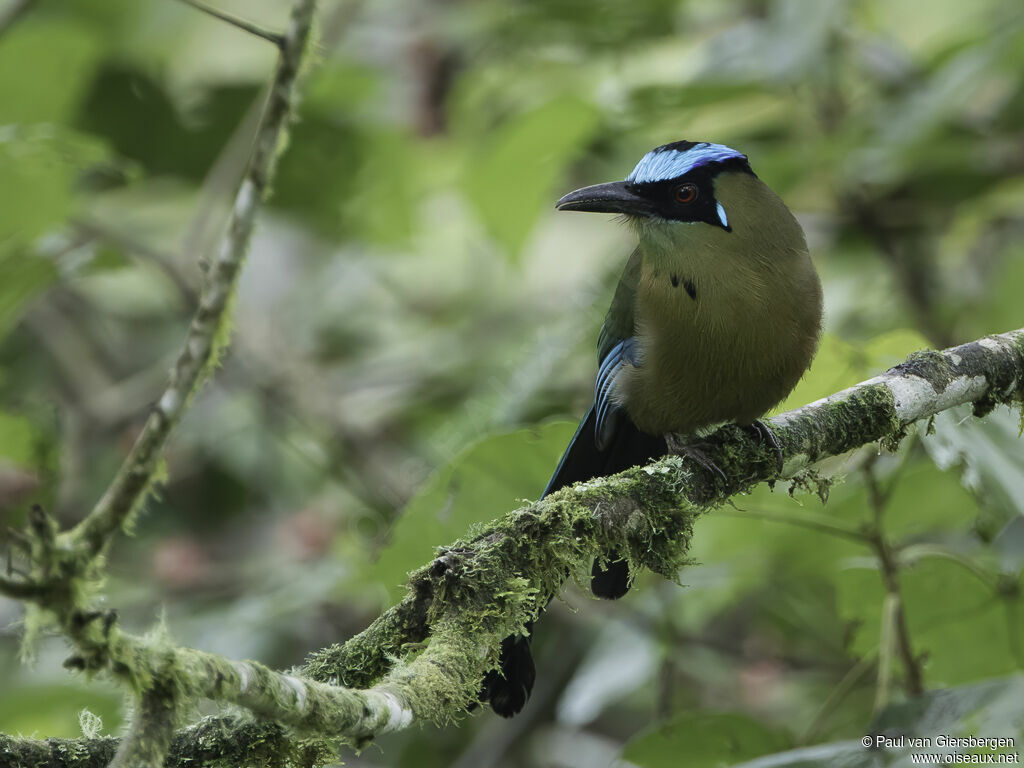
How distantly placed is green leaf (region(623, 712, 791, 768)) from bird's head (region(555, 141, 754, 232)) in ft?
4.23

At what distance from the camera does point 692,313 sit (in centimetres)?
278

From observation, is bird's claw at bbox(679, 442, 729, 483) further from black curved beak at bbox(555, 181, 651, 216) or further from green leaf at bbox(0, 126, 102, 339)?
green leaf at bbox(0, 126, 102, 339)

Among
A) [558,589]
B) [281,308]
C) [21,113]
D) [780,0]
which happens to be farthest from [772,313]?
[281,308]

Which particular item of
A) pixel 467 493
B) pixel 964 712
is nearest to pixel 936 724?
pixel 964 712

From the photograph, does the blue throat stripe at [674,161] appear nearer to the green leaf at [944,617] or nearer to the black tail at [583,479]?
the black tail at [583,479]

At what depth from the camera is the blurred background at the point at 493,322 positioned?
2.91 metres

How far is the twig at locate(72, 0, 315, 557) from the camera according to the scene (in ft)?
4.04

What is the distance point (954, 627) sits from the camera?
2932mm

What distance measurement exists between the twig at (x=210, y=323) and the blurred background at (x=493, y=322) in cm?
95

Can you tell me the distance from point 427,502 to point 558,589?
55cm

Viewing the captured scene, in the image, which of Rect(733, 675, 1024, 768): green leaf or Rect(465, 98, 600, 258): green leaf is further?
Rect(465, 98, 600, 258): green leaf

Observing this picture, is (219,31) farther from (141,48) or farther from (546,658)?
(546,658)

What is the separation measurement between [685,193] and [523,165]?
121 cm

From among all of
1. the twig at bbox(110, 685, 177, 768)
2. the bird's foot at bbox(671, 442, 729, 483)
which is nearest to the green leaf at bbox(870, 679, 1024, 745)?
the bird's foot at bbox(671, 442, 729, 483)
